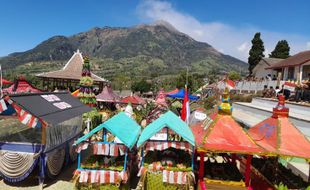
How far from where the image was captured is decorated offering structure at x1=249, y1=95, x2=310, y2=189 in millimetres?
6238

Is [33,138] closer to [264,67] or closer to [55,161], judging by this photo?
[55,161]

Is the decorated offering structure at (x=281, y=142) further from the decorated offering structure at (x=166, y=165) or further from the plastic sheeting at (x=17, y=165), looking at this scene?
the plastic sheeting at (x=17, y=165)

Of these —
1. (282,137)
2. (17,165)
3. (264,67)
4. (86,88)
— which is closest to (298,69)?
(264,67)

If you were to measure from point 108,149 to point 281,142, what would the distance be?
4974 millimetres

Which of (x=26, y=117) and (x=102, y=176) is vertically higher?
(x=26, y=117)

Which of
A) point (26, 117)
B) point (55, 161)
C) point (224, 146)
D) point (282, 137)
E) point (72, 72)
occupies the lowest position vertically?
point (55, 161)

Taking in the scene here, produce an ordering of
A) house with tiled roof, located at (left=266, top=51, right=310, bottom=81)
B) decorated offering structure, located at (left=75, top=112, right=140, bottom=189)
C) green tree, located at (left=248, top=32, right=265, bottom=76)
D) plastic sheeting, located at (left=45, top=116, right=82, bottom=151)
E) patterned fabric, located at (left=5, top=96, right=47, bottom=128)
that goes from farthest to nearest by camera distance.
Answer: green tree, located at (left=248, top=32, right=265, bottom=76)
house with tiled roof, located at (left=266, top=51, right=310, bottom=81)
plastic sheeting, located at (left=45, top=116, right=82, bottom=151)
patterned fabric, located at (left=5, top=96, right=47, bottom=128)
decorated offering structure, located at (left=75, top=112, right=140, bottom=189)

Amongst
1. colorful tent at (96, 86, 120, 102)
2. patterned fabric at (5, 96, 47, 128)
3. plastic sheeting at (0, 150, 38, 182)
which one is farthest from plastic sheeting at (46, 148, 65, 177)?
colorful tent at (96, 86, 120, 102)

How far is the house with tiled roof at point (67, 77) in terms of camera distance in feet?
92.8

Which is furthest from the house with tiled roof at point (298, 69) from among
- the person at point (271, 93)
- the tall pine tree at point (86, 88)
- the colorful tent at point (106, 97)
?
the tall pine tree at point (86, 88)

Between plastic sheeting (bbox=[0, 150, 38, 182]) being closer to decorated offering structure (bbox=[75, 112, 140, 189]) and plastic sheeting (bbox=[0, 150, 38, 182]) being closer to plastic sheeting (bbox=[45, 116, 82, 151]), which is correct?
plastic sheeting (bbox=[45, 116, 82, 151])

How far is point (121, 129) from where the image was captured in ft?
26.3

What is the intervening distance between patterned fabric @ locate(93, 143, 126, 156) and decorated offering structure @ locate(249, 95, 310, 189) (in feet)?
13.5

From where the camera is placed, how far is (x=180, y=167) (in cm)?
746
